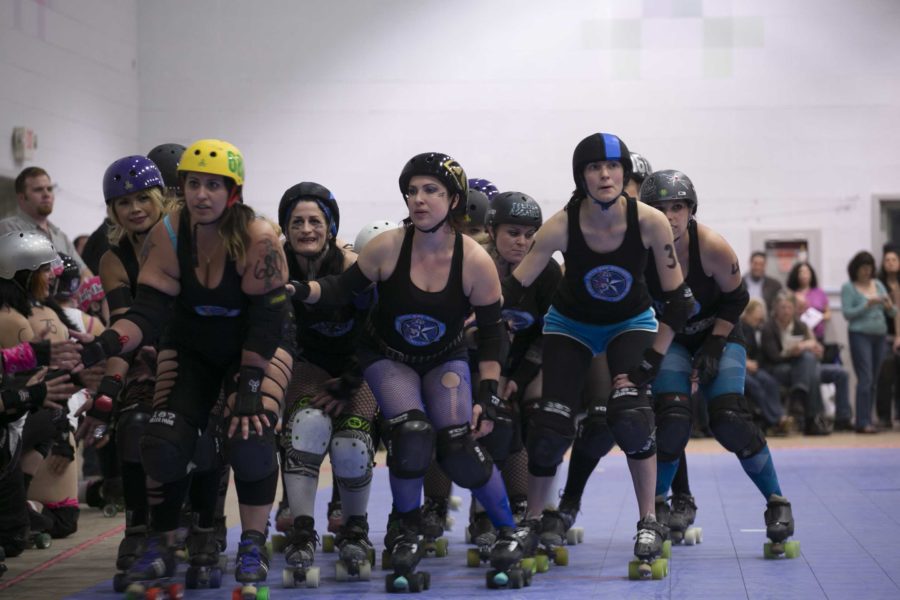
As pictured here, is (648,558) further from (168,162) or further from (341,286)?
(168,162)

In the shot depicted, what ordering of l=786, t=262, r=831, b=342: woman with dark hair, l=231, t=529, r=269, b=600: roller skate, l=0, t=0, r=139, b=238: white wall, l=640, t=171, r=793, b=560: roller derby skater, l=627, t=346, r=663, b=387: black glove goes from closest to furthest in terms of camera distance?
l=231, t=529, r=269, b=600: roller skate, l=627, t=346, r=663, b=387: black glove, l=640, t=171, r=793, b=560: roller derby skater, l=0, t=0, r=139, b=238: white wall, l=786, t=262, r=831, b=342: woman with dark hair

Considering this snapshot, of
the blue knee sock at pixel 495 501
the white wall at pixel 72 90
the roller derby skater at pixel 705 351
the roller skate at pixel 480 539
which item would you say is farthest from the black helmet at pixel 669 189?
the white wall at pixel 72 90

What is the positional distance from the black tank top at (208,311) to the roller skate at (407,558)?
33.1 inches

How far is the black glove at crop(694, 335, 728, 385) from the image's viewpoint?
492 centimetres

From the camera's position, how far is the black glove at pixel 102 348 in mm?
3908

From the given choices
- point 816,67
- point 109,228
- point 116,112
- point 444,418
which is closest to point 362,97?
point 116,112

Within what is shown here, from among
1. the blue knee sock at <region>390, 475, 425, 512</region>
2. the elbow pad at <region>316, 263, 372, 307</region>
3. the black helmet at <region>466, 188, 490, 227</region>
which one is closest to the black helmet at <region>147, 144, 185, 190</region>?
the elbow pad at <region>316, 263, 372, 307</region>

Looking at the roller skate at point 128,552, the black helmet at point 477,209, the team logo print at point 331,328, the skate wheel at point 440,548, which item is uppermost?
the black helmet at point 477,209

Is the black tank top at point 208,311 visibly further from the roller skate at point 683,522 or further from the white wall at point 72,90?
the white wall at point 72,90

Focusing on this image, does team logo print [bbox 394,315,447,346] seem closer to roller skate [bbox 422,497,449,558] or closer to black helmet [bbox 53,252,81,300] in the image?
roller skate [bbox 422,497,449,558]

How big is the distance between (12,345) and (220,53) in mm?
8010

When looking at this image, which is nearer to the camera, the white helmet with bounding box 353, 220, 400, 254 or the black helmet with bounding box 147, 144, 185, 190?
the black helmet with bounding box 147, 144, 185, 190

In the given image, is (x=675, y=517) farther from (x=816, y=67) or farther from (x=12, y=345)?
(x=816, y=67)

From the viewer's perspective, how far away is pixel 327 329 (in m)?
4.75
